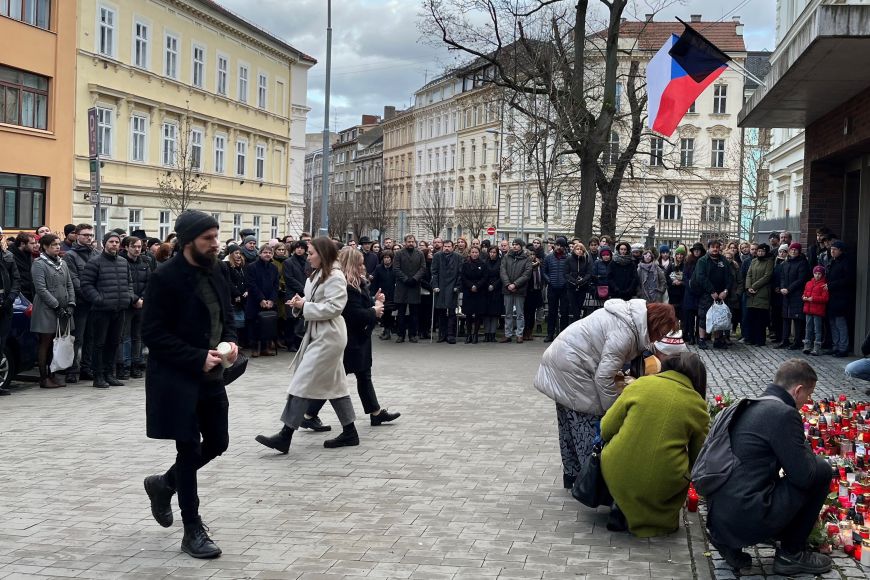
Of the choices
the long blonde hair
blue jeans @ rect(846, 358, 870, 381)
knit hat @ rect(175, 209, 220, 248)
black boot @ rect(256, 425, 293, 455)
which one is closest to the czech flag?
blue jeans @ rect(846, 358, 870, 381)

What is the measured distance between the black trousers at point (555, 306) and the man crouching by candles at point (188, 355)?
14.8 metres

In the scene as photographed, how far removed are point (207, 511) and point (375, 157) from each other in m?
120

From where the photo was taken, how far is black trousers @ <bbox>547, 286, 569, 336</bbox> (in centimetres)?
2083

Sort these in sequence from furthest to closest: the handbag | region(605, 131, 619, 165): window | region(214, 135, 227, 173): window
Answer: region(214, 135, 227, 173): window, region(605, 131, 619, 165): window, the handbag

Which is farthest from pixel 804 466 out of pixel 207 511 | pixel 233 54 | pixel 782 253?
pixel 233 54

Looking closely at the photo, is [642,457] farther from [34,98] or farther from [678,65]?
[34,98]

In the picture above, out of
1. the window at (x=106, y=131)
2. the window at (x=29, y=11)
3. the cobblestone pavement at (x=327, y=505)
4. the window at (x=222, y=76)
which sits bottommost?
the cobblestone pavement at (x=327, y=505)

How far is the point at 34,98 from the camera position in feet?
110

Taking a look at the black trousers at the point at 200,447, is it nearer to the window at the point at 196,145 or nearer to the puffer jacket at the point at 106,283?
the puffer jacket at the point at 106,283

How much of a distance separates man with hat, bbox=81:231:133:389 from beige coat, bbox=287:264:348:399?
5214 millimetres

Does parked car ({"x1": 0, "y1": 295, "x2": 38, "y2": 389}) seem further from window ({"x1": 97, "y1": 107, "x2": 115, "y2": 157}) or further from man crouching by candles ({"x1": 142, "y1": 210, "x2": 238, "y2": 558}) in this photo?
window ({"x1": 97, "y1": 107, "x2": 115, "y2": 157})

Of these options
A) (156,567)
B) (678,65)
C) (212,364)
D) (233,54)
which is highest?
(233,54)

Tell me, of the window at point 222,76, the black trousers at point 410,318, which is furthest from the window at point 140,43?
the black trousers at point 410,318

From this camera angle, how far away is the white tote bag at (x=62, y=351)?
13578 mm
